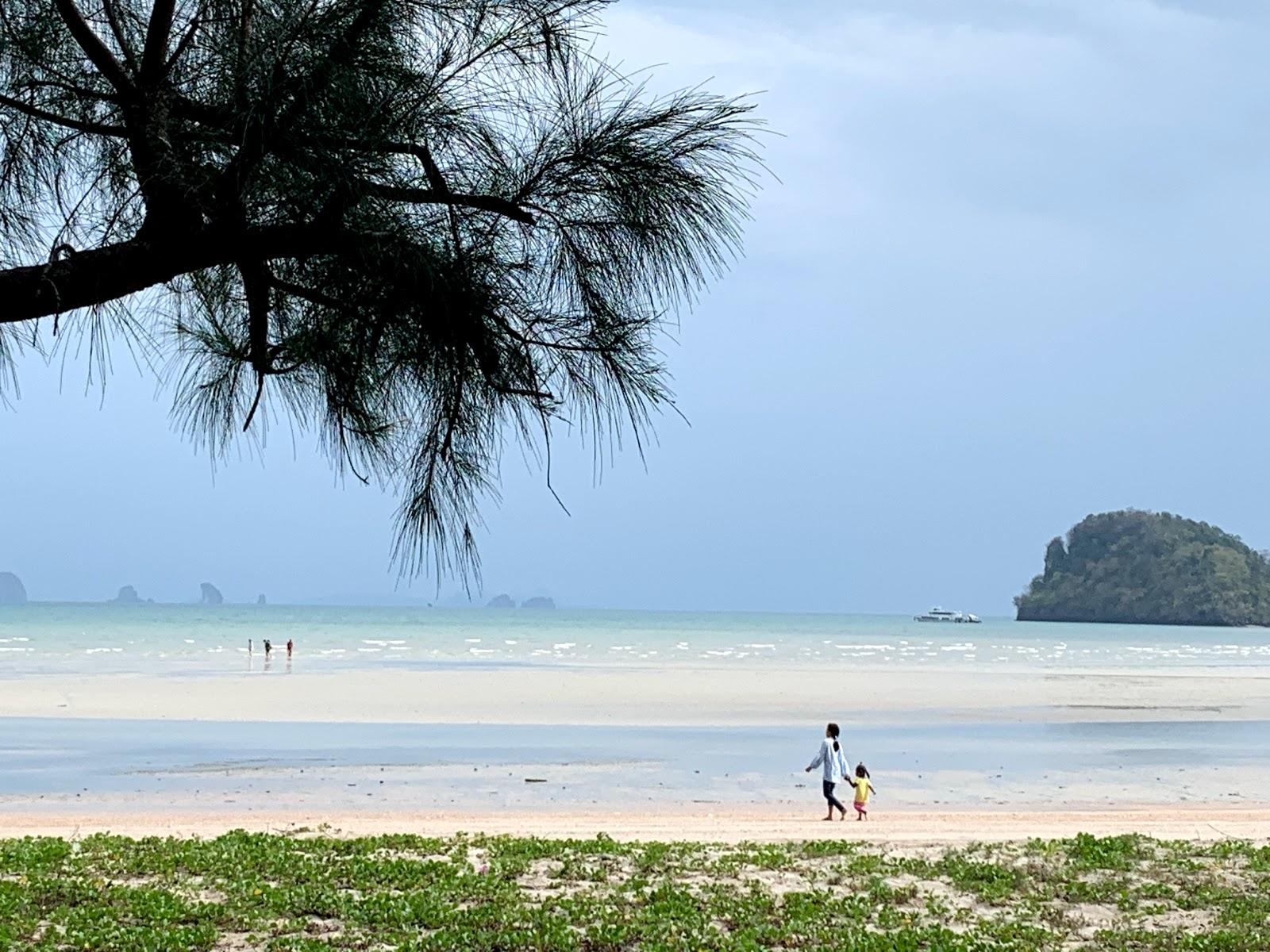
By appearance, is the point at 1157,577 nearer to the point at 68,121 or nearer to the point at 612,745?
the point at 612,745

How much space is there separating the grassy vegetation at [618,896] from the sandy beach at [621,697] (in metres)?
17.5

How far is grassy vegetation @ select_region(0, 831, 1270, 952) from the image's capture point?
718 cm

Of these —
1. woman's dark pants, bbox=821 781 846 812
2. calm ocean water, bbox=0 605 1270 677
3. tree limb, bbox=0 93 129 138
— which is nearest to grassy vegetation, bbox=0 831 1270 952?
woman's dark pants, bbox=821 781 846 812

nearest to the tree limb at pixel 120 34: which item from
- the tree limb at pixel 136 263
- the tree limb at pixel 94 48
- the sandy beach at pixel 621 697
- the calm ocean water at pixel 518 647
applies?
the tree limb at pixel 94 48

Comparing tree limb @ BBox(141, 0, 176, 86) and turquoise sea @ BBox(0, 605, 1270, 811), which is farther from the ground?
tree limb @ BBox(141, 0, 176, 86)

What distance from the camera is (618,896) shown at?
825 centimetres

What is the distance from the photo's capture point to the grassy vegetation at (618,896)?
7.18 metres

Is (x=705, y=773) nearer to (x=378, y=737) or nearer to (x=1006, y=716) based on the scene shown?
(x=378, y=737)

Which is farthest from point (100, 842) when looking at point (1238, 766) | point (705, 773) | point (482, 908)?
point (1238, 766)

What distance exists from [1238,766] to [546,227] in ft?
67.9

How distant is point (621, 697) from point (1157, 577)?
146077 mm

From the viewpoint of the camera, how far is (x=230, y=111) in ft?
10.3

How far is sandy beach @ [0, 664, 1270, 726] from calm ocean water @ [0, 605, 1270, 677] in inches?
292

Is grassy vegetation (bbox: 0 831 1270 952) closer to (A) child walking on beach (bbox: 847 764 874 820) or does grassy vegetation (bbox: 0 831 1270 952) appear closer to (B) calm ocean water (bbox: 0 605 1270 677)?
(A) child walking on beach (bbox: 847 764 874 820)
